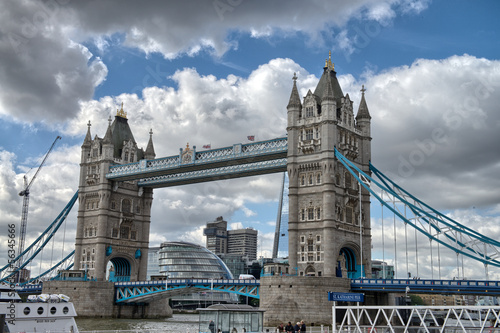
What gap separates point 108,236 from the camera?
92.5 meters

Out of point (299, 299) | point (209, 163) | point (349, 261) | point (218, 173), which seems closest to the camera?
point (299, 299)

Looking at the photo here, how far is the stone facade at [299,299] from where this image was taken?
6275 cm

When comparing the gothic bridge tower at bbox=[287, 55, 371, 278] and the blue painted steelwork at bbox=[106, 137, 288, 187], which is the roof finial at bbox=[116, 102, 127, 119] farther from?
the gothic bridge tower at bbox=[287, 55, 371, 278]

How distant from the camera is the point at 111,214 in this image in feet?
306

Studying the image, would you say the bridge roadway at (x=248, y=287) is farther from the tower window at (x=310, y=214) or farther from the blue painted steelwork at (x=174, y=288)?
the tower window at (x=310, y=214)

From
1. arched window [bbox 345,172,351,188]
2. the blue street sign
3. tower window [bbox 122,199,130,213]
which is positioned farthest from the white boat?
tower window [bbox 122,199,130,213]

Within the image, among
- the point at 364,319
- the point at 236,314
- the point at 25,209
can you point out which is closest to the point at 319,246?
the point at 364,319

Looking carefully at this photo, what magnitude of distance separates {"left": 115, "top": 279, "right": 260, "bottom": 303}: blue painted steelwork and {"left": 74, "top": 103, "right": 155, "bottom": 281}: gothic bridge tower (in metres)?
5.06

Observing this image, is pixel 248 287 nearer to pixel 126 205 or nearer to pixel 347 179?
pixel 347 179

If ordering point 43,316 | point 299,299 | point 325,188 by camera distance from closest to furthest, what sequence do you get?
point 43,316
point 299,299
point 325,188

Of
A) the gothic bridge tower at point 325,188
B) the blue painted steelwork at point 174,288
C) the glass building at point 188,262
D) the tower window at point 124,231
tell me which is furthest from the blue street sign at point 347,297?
the glass building at point 188,262

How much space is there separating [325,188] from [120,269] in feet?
145

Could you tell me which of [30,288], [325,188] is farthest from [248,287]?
[30,288]

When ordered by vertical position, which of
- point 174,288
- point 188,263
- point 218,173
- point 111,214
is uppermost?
point 218,173
